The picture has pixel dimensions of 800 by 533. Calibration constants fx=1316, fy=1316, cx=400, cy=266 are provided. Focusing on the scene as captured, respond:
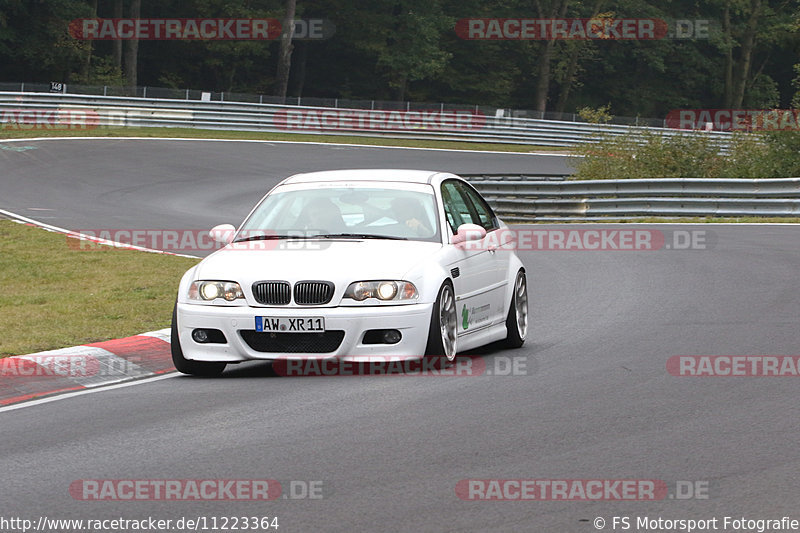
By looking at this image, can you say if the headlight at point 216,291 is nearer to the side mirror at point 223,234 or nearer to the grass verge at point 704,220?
the side mirror at point 223,234

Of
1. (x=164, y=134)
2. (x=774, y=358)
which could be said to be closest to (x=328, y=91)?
(x=164, y=134)

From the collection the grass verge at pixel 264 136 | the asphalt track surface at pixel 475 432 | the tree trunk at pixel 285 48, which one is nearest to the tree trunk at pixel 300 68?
the tree trunk at pixel 285 48

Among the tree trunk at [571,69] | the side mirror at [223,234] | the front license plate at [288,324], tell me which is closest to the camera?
the front license plate at [288,324]

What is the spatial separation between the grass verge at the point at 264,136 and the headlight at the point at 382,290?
111 ft

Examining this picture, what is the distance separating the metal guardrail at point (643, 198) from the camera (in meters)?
25.1

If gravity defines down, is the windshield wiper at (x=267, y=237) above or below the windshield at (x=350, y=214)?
below

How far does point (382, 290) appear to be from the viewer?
9164 millimetres

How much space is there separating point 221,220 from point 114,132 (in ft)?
66.9

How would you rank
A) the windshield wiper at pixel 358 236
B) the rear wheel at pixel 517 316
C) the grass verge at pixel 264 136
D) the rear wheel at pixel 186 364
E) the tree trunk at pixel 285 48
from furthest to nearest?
the tree trunk at pixel 285 48, the grass verge at pixel 264 136, the rear wheel at pixel 517 316, the windshield wiper at pixel 358 236, the rear wheel at pixel 186 364

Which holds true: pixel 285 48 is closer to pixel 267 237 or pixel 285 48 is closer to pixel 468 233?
pixel 267 237

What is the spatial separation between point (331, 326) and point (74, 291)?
600 centimetres

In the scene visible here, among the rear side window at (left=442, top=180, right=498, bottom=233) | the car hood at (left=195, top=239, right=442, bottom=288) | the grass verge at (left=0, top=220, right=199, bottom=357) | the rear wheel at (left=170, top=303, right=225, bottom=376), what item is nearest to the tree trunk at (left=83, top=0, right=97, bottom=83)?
the grass verge at (left=0, top=220, right=199, bottom=357)

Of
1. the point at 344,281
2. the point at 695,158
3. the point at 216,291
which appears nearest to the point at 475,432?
the point at 344,281

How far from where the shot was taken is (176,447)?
6.94 meters
